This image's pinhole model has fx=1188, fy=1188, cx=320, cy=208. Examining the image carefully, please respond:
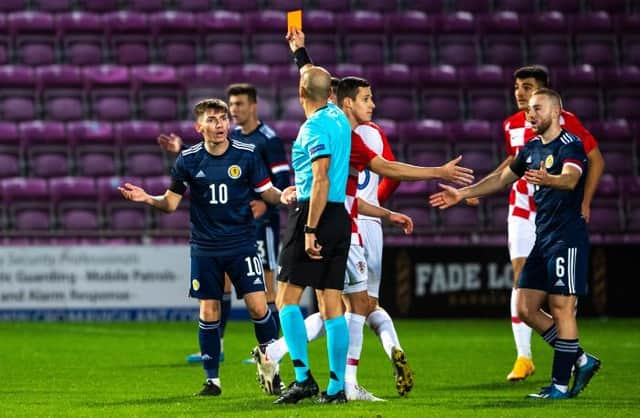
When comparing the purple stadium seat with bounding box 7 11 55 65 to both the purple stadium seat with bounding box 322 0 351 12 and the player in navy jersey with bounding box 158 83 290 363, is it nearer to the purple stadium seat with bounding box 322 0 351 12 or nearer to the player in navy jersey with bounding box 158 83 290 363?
the purple stadium seat with bounding box 322 0 351 12

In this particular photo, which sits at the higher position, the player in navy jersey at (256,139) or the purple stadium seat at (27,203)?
the player in navy jersey at (256,139)

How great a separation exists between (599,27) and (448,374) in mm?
13383

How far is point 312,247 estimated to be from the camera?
664 centimetres

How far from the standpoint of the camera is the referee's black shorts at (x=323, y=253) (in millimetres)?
6789

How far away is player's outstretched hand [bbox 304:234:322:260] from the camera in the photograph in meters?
6.64

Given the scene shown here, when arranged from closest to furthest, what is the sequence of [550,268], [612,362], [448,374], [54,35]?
[550,268] < [448,374] < [612,362] < [54,35]

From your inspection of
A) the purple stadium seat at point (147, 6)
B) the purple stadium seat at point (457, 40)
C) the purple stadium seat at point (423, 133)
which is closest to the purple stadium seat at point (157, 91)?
the purple stadium seat at point (147, 6)

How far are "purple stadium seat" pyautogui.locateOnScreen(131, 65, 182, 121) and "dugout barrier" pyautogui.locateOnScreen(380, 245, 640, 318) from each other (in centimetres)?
572

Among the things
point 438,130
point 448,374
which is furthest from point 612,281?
point 448,374

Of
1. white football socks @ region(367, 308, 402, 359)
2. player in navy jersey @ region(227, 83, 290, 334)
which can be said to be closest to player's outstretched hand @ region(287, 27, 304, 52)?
white football socks @ region(367, 308, 402, 359)

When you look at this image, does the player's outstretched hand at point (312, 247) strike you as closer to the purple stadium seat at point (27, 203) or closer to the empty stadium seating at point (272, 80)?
the empty stadium seating at point (272, 80)

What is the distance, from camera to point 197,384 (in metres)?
8.47

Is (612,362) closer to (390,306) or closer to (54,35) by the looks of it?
(390,306)

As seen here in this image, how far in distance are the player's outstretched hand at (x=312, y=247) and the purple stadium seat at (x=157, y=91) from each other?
13.4 metres
